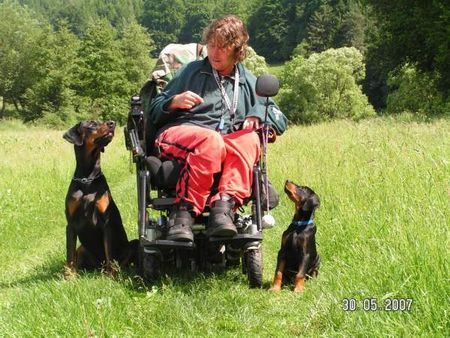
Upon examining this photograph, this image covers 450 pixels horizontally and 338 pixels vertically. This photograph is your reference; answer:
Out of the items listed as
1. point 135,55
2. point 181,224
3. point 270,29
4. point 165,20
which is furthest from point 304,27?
point 181,224

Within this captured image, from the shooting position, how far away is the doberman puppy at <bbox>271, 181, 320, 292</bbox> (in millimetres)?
3848

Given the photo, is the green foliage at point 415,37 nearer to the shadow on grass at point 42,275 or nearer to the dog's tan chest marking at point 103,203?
the dog's tan chest marking at point 103,203

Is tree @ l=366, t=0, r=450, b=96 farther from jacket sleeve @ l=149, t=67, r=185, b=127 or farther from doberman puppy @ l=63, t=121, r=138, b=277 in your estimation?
doberman puppy @ l=63, t=121, r=138, b=277

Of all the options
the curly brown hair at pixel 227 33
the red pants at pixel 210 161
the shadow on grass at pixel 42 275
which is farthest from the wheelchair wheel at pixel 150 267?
the curly brown hair at pixel 227 33

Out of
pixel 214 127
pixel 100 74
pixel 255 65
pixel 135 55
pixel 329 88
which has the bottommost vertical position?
pixel 329 88

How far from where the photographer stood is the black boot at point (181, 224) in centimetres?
349

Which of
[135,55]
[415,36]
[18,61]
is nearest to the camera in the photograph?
[415,36]

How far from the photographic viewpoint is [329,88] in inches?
1683

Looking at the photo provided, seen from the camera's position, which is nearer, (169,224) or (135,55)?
(169,224)

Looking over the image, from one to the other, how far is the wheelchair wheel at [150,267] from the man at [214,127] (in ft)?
1.47

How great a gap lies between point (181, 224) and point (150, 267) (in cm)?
53

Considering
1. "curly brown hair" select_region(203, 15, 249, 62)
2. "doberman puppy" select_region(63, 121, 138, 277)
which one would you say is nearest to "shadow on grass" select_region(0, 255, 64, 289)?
"doberman puppy" select_region(63, 121, 138, 277)

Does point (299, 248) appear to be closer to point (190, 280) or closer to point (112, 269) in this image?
point (190, 280)

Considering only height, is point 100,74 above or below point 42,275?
below
